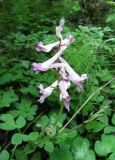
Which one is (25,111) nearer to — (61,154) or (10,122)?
(10,122)

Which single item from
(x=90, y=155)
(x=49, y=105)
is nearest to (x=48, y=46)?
(x=90, y=155)

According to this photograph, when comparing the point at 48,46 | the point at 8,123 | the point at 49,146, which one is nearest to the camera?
the point at 48,46

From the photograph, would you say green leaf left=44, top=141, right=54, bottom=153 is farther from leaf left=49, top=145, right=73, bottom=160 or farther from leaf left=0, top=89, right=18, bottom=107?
leaf left=0, top=89, right=18, bottom=107

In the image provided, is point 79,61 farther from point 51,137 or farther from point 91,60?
point 51,137

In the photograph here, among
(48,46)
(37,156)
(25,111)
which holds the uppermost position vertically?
(48,46)

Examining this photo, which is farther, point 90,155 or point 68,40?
point 90,155

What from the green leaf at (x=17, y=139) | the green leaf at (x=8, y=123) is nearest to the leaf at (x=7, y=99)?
the green leaf at (x=8, y=123)

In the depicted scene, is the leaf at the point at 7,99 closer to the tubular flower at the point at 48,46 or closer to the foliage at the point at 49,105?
the foliage at the point at 49,105

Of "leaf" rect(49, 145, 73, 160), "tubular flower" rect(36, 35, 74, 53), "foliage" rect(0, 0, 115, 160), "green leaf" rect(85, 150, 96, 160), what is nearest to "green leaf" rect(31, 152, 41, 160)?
"foliage" rect(0, 0, 115, 160)
